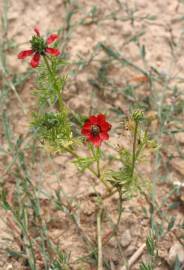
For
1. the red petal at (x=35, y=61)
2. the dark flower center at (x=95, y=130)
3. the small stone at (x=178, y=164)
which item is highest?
the red petal at (x=35, y=61)

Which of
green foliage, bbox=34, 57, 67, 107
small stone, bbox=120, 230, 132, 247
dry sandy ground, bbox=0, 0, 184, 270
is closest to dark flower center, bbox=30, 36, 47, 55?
green foliage, bbox=34, 57, 67, 107

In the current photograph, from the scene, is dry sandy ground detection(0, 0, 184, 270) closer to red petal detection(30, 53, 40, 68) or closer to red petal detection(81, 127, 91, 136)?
red petal detection(81, 127, 91, 136)

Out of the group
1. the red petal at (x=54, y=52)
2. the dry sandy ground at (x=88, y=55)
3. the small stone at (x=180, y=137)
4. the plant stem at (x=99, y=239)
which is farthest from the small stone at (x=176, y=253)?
the red petal at (x=54, y=52)

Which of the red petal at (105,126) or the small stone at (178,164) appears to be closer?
the red petal at (105,126)

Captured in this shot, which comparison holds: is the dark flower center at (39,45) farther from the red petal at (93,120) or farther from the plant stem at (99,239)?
the plant stem at (99,239)


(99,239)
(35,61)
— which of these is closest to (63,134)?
(35,61)

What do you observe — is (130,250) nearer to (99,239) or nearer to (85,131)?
(99,239)
